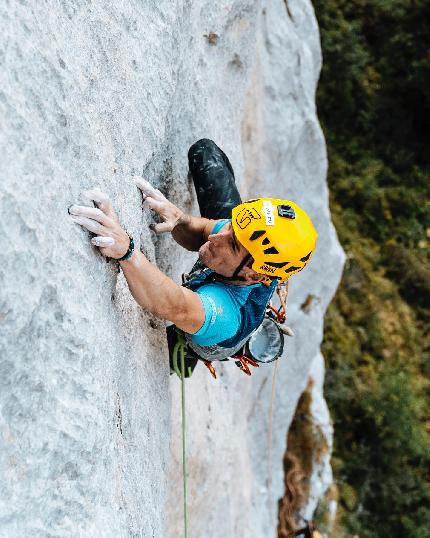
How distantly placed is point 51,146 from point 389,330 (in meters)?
12.5

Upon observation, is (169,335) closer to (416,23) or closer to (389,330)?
(389,330)

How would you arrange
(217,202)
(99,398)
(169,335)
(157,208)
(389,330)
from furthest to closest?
(389,330)
(217,202)
(169,335)
(157,208)
(99,398)

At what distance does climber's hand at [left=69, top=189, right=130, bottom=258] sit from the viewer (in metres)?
2.71

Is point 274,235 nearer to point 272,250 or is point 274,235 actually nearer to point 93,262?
point 272,250

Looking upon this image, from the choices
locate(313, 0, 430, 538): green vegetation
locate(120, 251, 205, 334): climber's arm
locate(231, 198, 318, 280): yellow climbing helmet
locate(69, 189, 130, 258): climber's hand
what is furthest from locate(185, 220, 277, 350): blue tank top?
locate(313, 0, 430, 538): green vegetation

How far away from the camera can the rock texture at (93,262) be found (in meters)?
2.37

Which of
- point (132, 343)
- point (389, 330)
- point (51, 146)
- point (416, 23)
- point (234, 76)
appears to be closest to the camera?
point (51, 146)

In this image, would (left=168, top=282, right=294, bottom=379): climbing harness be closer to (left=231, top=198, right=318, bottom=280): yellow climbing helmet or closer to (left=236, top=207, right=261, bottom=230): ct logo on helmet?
(left=231, top=198, right=318, bottom=280): yellow climbing helmet

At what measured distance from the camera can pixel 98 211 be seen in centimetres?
278

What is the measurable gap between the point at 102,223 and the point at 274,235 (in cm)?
109

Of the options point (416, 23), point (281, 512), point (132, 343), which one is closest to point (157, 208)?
point (132, 343)

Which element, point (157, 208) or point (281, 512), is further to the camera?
point (281, 512)

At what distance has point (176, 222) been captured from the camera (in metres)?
4.11

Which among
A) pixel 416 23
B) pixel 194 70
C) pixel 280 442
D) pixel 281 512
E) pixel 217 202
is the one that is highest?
pixel 194 70
